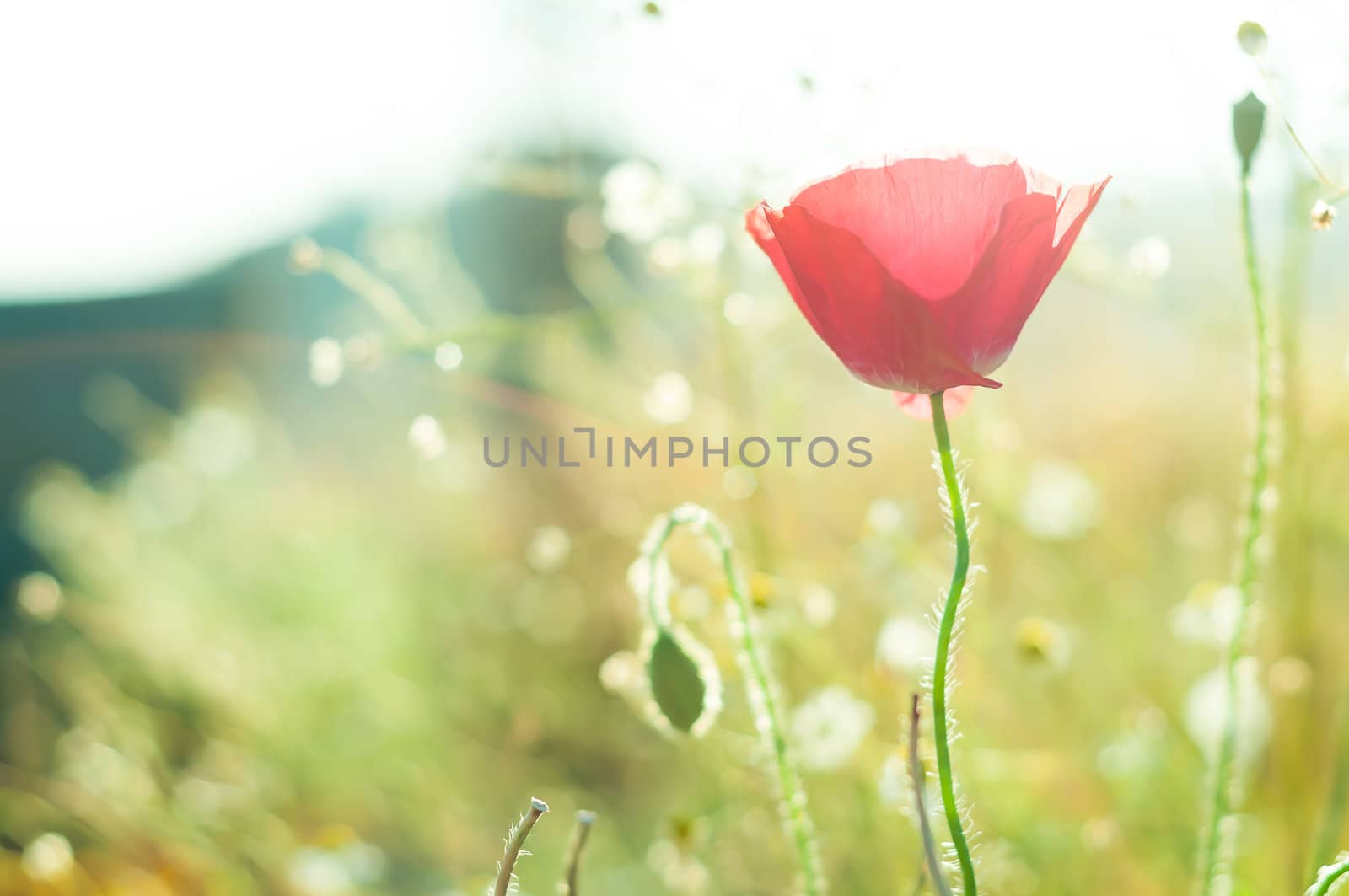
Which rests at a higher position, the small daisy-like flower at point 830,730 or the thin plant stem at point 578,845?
the small daisy-like flower at point 830,730

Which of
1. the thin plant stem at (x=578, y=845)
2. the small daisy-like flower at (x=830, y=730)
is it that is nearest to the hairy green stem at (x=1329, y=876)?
the thin plant stem at (x=578, y=845)

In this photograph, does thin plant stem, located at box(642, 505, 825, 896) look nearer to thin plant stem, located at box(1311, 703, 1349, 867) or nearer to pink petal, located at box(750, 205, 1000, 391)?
pink petal, located at box(750, 205, 1000, 391)

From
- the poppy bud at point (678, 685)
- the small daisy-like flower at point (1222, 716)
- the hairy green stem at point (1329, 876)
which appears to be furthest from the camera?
the small daisy-like flower at point (1222, 716)

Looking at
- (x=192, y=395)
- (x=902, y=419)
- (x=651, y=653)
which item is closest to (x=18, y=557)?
(x=192, y=395)

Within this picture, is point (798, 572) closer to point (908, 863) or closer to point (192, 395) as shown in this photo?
point (908, 863)

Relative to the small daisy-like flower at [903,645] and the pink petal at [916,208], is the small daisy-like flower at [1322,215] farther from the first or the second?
the small daisy-like flower at [903,645]

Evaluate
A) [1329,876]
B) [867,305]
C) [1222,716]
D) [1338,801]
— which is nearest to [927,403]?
[867,305]

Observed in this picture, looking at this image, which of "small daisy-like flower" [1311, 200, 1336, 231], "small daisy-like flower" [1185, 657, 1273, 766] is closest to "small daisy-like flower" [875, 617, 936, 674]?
"small daisy-like flower" [1185, 657, 1273, 766]

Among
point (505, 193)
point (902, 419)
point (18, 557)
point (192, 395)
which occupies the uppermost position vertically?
point (505, 193)
